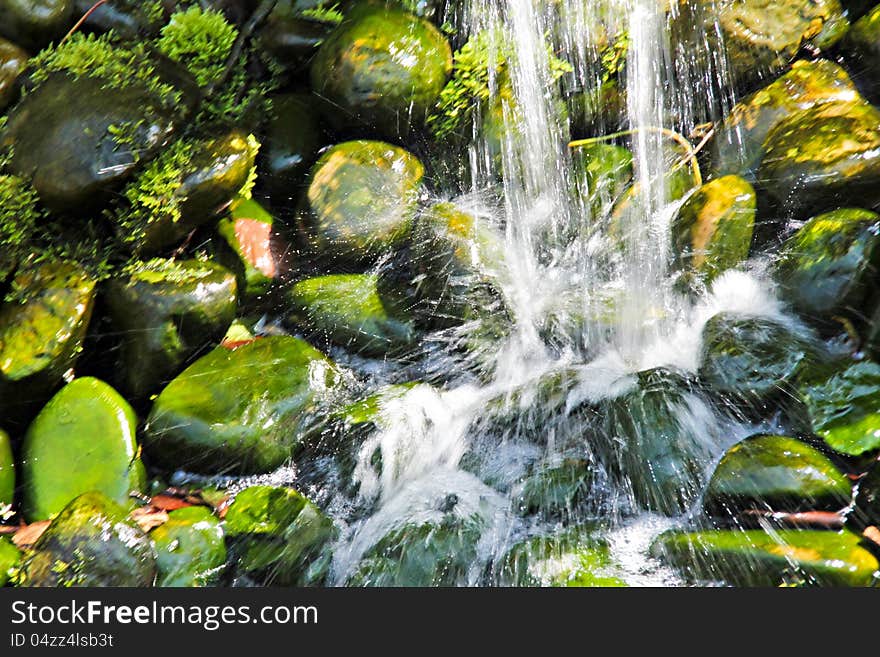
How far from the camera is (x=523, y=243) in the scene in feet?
17.6

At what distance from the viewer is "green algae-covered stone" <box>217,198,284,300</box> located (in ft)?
16.6

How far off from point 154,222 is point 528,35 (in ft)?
9.62

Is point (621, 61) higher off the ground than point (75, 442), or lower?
higher

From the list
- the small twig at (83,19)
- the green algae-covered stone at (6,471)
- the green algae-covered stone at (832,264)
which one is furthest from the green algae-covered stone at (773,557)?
the small twig at (83,19)

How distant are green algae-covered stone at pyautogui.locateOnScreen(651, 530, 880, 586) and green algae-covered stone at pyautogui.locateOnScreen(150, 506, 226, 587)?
6.56 ft

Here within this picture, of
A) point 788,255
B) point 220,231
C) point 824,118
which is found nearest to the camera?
point 788,255

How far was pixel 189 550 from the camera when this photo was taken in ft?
12.0

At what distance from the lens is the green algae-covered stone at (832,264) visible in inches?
158

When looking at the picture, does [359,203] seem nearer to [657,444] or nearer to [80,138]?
[80,138]

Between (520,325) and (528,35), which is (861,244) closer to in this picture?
(520,325)

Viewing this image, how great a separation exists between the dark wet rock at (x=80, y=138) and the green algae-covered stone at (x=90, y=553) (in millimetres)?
1917

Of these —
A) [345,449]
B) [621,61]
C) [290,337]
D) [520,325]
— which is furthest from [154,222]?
[621,61]

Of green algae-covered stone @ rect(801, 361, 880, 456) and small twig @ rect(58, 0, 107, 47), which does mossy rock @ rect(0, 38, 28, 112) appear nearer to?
small twig @ rect(58, 0, 107, 47)

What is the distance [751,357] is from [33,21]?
478cm
